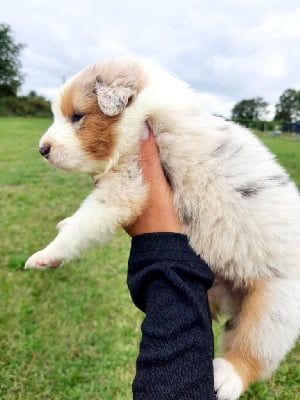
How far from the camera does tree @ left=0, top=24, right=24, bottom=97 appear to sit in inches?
1966

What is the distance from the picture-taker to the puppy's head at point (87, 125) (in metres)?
2.51

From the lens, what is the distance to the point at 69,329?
4.58 m

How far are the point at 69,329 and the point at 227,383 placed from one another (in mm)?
2702

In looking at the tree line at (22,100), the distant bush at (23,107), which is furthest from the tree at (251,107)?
the distant bush at (23,107)

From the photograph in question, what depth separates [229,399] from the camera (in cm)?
221

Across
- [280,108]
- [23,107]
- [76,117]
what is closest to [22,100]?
[23,107]

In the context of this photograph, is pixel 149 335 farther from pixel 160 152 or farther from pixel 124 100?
pixel 124 100

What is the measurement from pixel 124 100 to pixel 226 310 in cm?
135

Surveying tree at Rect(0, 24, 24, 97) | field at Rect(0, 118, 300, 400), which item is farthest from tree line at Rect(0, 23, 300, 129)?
field at Rect(0, 118, 300, 400)

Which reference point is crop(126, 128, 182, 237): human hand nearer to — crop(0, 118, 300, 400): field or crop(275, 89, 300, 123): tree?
crop(0, 118, 300, 400): field

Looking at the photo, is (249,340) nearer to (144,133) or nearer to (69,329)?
(144,133)

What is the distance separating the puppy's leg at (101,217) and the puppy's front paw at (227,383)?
892mm

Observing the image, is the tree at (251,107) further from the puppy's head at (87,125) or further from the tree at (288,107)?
the puppy's head at (87,125)

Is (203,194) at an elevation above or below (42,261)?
above
